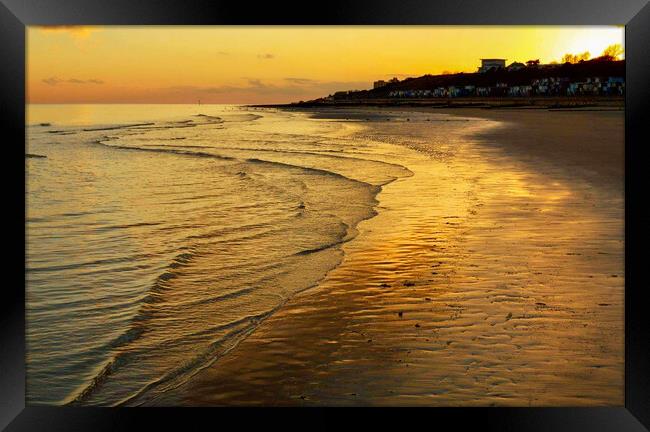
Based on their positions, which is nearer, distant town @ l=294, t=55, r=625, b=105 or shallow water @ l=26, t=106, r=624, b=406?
shallow water @ l=26, t=106, r=624, b=406

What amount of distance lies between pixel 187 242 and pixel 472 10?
6.63 metres

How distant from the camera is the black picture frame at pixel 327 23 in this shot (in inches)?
164

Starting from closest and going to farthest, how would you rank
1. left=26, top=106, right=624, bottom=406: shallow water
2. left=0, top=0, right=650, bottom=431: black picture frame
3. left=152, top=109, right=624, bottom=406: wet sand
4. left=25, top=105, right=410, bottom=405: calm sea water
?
left=0, top=0, right=650, bottom=431: black picture frame
left=152, top=109, right=624, bottom=406: wet sand
left=26, top=106, right=624, bottom=406: shallow water
left=25, top=105, right=410, bottom=405: calm sea water

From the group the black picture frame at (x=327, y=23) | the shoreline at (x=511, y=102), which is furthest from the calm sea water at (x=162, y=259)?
the shoreline at (x=511, y=102)

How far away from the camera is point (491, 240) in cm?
920

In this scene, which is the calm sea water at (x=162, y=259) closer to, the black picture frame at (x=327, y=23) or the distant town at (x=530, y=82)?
the black picture frame at (x=327, y=23)

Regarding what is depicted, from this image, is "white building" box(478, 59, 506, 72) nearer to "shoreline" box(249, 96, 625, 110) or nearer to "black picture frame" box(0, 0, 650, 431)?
"shoreline" box(249, 96, 625, 110)

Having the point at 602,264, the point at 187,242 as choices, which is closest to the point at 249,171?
the point at 187,242

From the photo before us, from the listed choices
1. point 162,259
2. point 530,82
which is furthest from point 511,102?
point 162,259

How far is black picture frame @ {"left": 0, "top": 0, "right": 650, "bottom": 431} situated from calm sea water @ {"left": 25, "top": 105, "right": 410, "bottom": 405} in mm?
917

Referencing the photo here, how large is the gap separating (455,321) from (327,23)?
2.80 m

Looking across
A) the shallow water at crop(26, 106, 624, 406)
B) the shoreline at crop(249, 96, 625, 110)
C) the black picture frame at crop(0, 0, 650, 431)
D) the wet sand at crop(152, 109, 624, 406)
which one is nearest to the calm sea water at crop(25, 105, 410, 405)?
the shallow water at crop(26, 106, 624, 406)

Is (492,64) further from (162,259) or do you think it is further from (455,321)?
(455,321)

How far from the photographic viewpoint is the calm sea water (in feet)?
18.9
